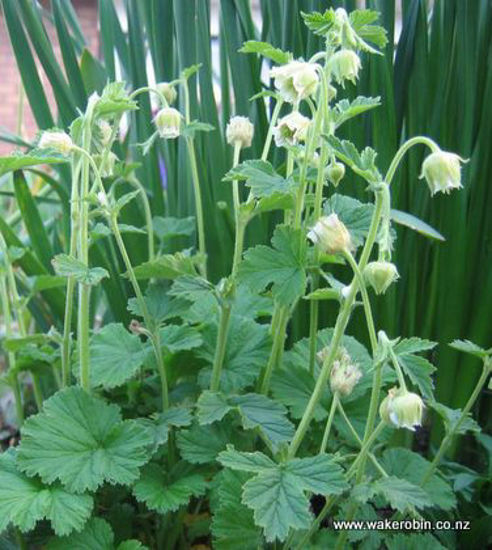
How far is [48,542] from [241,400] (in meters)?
0.21

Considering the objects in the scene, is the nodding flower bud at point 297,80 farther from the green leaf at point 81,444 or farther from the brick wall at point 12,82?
the brick wall at point 12,82

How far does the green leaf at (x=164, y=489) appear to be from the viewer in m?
0.57

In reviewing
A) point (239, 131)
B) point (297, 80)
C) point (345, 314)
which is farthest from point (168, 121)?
point (345, 314)

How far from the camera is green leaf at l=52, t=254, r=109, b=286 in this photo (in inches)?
21.5

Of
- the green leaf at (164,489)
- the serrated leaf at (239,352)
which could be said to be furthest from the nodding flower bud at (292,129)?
the green leaf at (164,489)

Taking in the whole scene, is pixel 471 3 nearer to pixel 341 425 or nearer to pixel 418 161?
pixel 418 161

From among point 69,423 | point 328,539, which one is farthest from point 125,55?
point 328,539

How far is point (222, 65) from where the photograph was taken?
95cm

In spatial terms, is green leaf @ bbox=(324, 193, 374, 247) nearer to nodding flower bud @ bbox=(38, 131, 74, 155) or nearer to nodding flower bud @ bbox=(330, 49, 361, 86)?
nodding flower bud @ bbox=(330, 49, 361, 86)

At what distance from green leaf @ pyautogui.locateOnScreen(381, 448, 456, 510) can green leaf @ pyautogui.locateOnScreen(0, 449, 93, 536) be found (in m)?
0.31

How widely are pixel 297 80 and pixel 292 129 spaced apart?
60 millimetres

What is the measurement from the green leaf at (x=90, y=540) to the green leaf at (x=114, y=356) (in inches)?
5.3

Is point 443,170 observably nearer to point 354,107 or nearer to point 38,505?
point 354,107

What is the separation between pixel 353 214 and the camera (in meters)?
0.58
